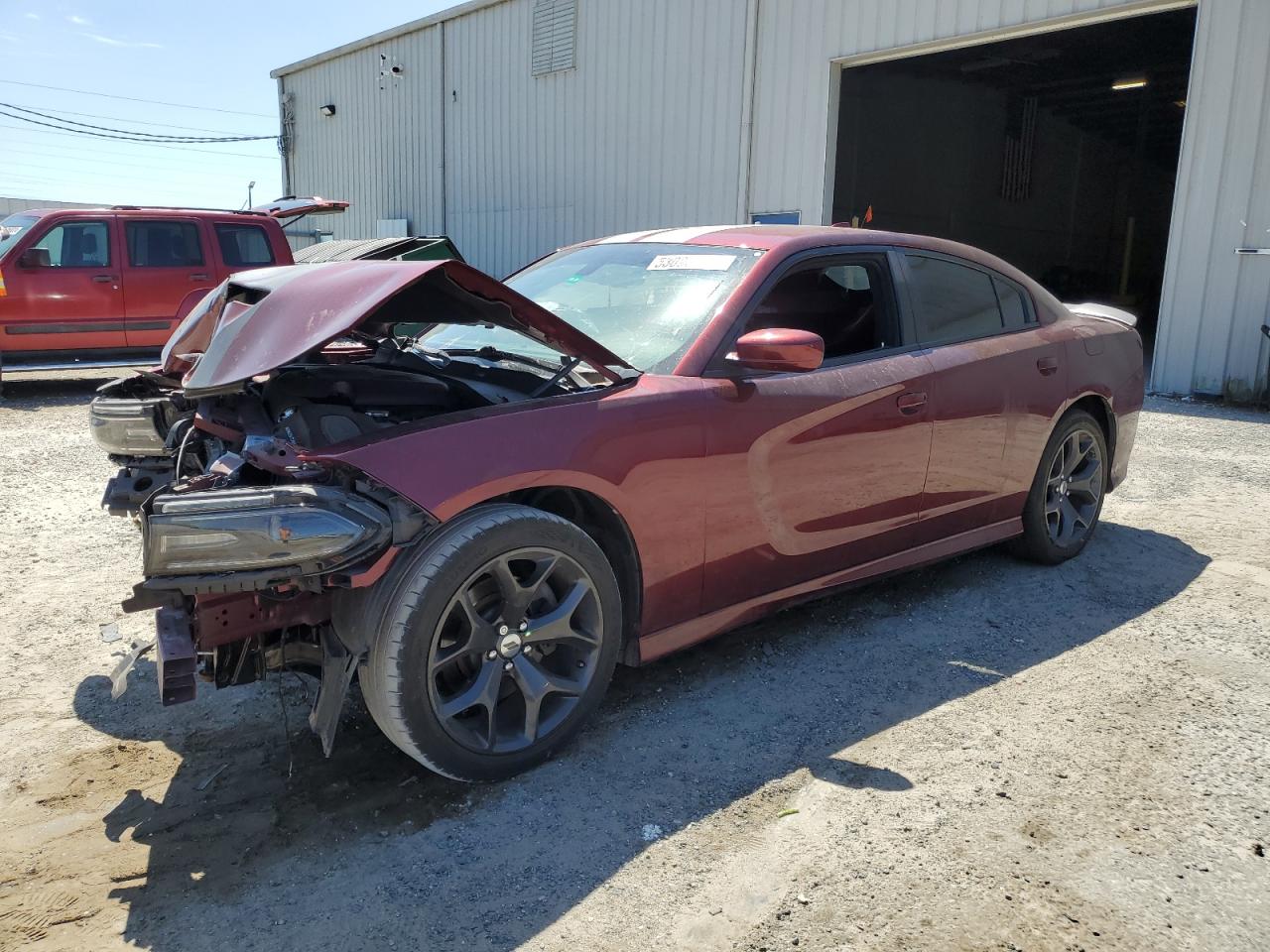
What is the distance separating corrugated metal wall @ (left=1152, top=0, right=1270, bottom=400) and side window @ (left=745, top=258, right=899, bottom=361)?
760 cm

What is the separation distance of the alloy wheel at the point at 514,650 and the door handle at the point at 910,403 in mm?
1525

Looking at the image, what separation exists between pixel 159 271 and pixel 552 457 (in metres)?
9.51

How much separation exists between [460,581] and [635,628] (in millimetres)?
696

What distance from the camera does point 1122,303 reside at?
23250 millimetres

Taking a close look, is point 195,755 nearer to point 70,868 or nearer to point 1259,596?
point 70,868

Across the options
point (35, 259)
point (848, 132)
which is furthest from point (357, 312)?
point (848, 132)

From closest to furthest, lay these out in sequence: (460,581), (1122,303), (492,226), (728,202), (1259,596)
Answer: (460,581), (1259,596), (728,202), (492,226), (1122,303)

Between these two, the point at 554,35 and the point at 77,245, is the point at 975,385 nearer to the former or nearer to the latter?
the point at 77,245

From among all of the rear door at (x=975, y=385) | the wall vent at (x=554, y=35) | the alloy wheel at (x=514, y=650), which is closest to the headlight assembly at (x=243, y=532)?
the alloy wheel at (x=514, y=650)

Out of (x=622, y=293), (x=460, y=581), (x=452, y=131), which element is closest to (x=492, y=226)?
(x=452, y=131)

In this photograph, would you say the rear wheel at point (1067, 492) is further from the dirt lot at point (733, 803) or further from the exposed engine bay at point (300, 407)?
the exposed engine bay at point (300, 407)

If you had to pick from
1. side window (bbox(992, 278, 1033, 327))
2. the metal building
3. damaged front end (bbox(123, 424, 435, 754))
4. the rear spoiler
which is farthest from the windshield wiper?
the metal building

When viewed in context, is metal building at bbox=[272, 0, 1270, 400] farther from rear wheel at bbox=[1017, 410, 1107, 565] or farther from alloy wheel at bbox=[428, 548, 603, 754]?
alloy wheel at bbox=[428, 548, 603, 754]

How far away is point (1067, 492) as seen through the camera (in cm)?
461
